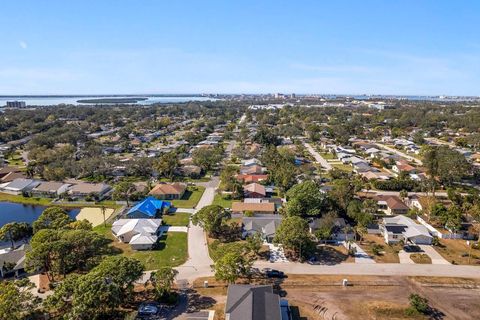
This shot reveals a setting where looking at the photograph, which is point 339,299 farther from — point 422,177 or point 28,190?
point 28,190

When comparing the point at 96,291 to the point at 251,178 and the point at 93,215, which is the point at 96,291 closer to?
the point at 93,215

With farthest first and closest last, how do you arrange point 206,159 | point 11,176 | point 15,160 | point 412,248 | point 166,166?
1. point 15,160
2. point 206,159
3. point 166,166
4. point 11,176
5. point 412,248

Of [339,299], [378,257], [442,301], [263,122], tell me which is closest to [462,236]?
[378,257]

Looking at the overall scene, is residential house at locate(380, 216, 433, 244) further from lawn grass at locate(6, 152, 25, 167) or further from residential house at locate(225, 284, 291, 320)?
lawn grass at locate(6, 152, 25, 167)

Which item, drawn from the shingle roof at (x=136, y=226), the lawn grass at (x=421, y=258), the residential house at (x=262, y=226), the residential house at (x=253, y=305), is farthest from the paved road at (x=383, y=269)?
the shingle roof at (x=136, y=226)

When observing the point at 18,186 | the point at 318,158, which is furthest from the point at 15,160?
the point at 318,158

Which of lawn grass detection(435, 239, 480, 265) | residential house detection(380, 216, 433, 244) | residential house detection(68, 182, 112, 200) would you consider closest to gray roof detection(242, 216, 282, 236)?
residential house detection(380, 216, 433, 244)
